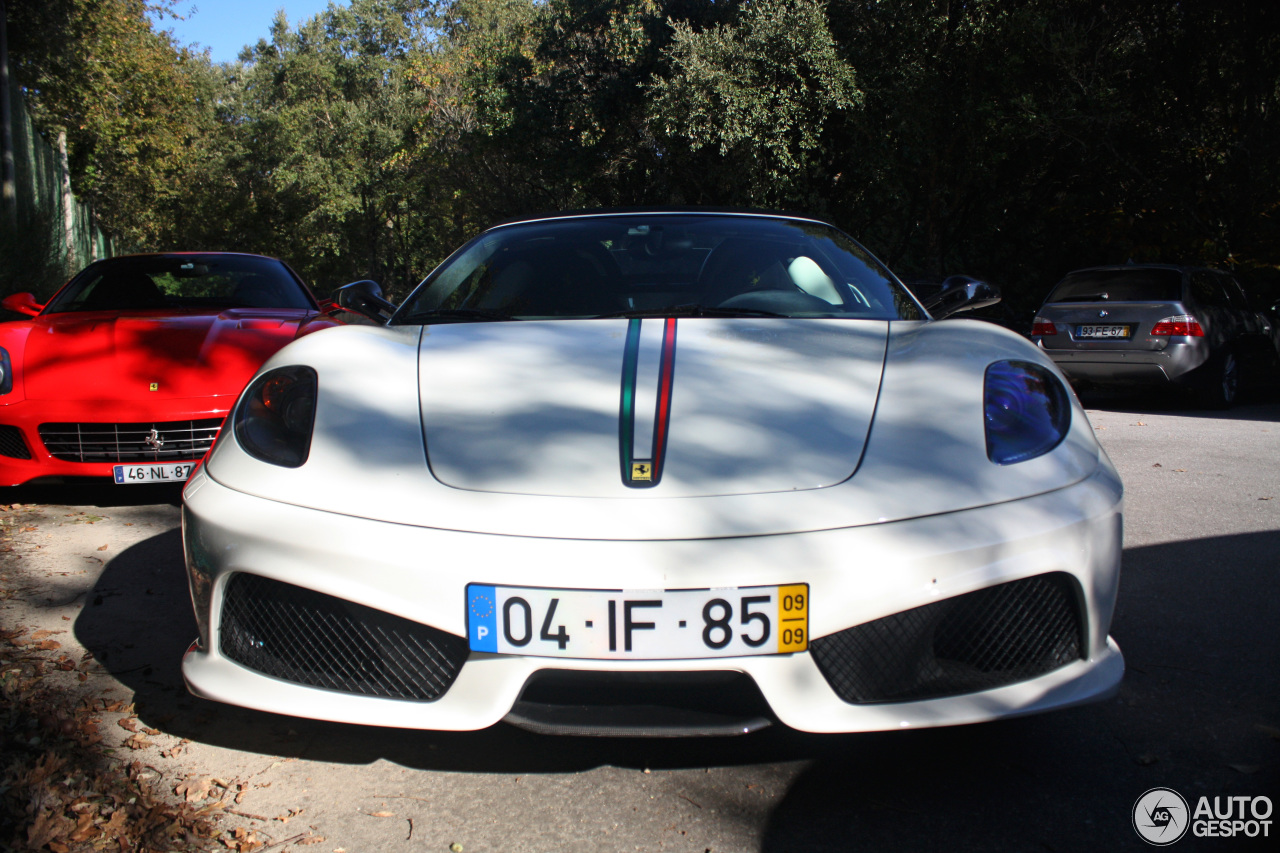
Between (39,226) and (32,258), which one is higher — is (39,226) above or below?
above

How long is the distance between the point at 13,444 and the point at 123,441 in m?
0.45

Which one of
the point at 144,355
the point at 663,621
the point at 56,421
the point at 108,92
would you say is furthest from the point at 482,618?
the point at 108,92

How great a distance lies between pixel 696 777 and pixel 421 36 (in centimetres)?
4441

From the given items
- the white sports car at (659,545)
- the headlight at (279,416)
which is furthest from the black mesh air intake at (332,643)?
the headlight at (279,416)

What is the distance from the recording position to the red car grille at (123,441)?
4273mm

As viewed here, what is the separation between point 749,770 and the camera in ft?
6.59

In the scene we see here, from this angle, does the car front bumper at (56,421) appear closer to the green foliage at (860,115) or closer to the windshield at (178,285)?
the windshield at (178,285)

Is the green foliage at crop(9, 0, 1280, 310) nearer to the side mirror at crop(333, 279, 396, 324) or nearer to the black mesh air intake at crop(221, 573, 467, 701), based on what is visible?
the side mirror at crop(333, 279, 396, 324)

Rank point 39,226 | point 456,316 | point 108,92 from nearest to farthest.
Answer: point 456,316 < point 39,226 < point 108,92

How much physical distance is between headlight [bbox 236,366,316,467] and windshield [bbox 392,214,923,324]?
2.17 feet

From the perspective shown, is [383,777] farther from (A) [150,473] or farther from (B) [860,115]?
(B) [860,115]

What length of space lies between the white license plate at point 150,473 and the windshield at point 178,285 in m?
1.62

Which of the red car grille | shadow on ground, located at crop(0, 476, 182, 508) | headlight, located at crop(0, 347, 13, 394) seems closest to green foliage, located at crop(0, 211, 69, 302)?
shadow on ground, located at crop(0, 476, 182, 508)

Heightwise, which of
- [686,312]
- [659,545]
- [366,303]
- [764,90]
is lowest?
[659,545]
